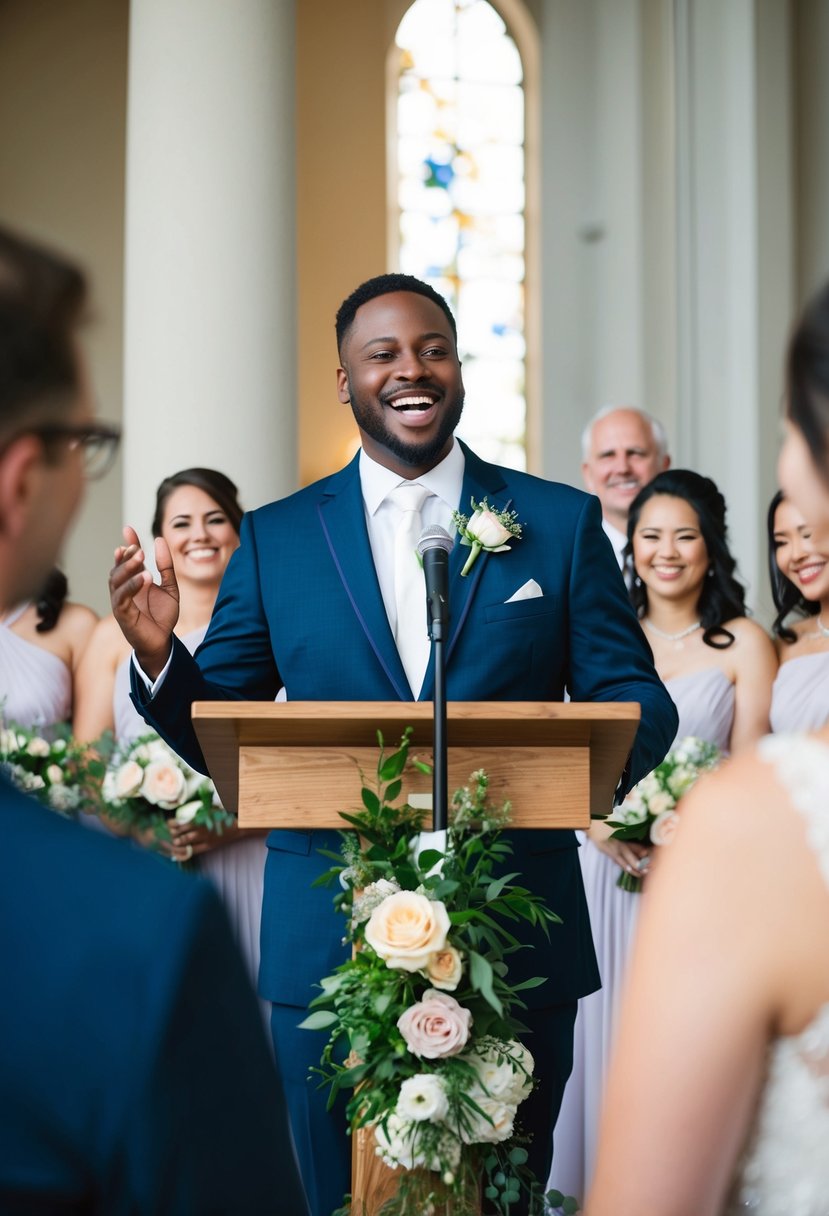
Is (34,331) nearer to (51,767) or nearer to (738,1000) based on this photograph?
(738,1000)

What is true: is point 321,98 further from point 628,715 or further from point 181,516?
point 628,715

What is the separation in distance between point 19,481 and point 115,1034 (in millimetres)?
448

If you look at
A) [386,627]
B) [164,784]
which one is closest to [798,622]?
[164,784]

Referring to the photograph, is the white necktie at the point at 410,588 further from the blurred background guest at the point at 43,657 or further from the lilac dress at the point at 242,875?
the blurred background guest at the point at 43,657

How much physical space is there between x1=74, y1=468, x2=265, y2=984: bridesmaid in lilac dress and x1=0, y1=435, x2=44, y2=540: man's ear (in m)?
4.48

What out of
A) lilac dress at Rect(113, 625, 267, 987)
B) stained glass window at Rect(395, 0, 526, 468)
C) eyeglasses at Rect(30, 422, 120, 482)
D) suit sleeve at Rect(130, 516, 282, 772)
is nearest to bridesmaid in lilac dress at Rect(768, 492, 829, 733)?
lilac dress at Rect(113, 625, 267, 987)

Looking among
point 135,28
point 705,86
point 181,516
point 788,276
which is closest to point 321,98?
point 705,86

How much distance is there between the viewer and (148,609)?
10.3 feet

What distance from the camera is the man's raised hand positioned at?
2992 mm

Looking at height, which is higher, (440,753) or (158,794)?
(440,753)

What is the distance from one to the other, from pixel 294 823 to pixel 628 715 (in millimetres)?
663

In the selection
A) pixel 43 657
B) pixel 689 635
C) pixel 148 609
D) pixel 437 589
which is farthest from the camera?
pixel 43 657

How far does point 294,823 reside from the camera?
115 inches

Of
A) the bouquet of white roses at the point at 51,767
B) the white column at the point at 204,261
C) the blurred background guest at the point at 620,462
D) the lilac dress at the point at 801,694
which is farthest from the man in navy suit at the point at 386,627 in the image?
the white column at the point at 204,261
